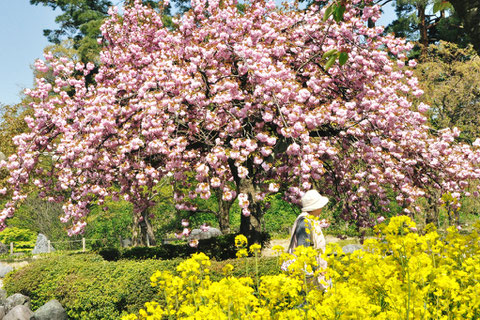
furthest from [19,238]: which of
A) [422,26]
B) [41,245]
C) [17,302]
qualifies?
[422,26]

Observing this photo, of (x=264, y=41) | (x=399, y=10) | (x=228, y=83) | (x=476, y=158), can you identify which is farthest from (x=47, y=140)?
(x=399, y=10)

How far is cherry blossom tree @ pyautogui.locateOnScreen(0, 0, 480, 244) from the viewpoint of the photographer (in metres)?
7.09

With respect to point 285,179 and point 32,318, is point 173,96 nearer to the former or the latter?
point 285,179

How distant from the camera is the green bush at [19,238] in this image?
23.7 meters

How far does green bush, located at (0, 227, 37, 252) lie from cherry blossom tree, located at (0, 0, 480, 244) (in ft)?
55.8

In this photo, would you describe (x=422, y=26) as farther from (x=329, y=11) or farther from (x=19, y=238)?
(x=19, y=238)

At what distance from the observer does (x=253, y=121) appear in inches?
303

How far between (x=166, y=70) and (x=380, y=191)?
476 centimetres

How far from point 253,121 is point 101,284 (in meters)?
4.11

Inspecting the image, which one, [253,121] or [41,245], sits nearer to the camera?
[253,121]

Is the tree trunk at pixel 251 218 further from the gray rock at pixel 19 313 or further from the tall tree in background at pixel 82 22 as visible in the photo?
the tall tree in background at pixel 82 22

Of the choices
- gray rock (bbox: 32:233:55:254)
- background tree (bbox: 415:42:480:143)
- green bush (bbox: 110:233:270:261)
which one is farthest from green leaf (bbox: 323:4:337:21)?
gray rock (bbox: 32:233:55:254)

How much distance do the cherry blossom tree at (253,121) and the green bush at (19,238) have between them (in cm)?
1700

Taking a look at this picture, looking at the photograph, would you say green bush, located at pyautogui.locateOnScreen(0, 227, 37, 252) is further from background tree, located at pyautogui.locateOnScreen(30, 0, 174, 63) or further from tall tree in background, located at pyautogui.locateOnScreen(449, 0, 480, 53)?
tall tree in background, located at pyautogui.locateOnScreen(449, 0, 480, 53)
